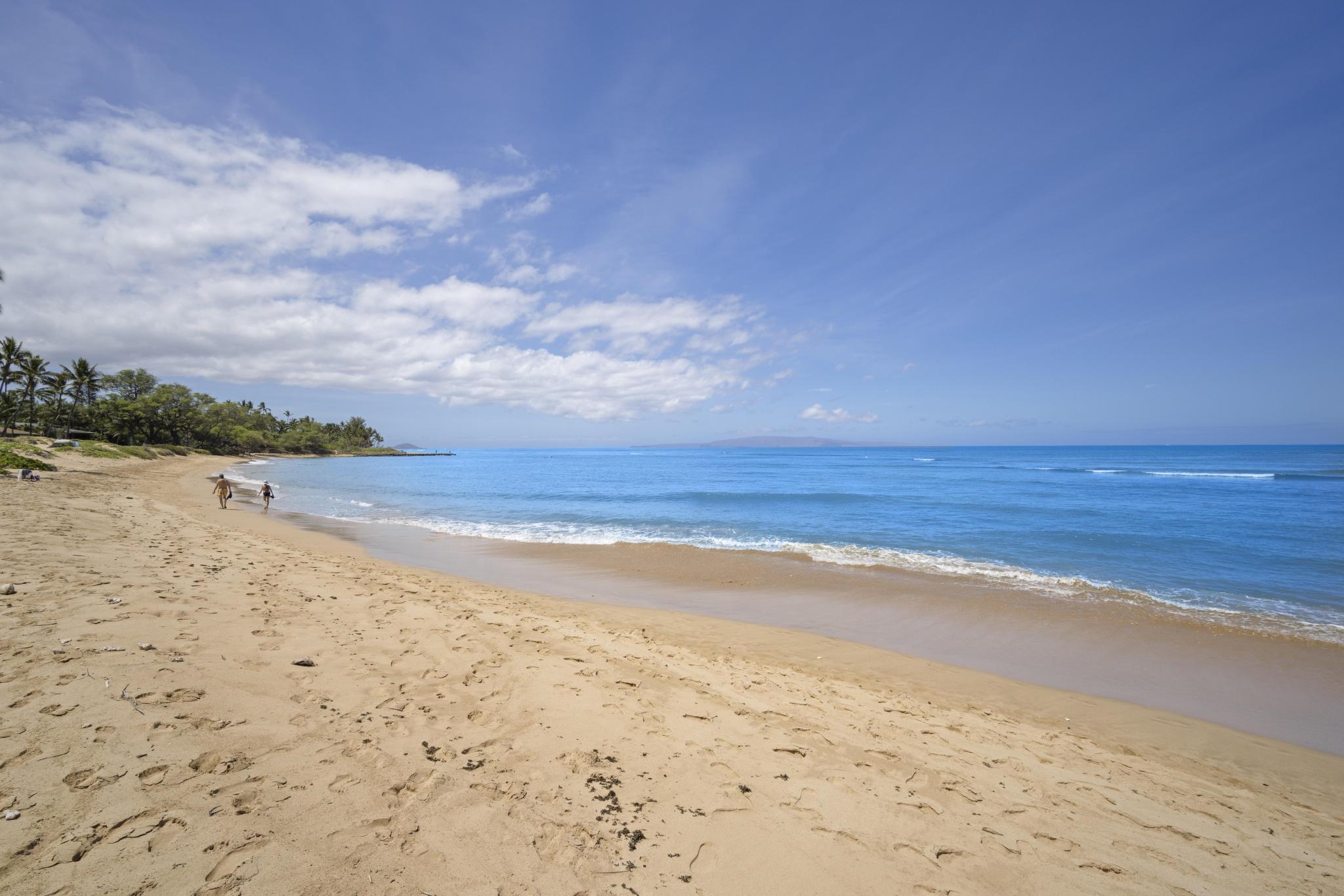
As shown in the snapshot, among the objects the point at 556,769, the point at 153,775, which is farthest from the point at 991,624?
the point at 153,775

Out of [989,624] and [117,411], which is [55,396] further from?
[989,624]

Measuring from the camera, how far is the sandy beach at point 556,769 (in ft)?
9.80

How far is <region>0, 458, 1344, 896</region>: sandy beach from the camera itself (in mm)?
2988

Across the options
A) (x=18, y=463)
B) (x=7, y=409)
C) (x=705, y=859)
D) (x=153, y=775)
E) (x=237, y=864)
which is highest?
(x=7, y=409)

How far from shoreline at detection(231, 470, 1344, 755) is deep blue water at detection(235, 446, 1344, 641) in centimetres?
156

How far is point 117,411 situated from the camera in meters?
68.2

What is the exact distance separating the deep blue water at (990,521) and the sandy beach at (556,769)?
29.5 feet

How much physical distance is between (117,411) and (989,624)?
101m

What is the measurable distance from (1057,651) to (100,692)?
13075 mm

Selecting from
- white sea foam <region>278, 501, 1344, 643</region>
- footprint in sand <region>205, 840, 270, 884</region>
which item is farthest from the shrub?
footprint in sand <region>205, 840, 270, 884</region>

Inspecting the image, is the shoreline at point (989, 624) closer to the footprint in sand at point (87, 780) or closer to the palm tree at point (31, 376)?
the footprint in sand at point (87, 780)

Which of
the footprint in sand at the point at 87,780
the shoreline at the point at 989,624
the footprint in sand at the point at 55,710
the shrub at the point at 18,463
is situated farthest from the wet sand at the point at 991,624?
the shrub at the point at 18,463

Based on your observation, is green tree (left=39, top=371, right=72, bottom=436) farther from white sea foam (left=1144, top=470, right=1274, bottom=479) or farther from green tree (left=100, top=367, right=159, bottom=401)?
white sea foam (left=1144, top=470, right=1274, bottom=479)

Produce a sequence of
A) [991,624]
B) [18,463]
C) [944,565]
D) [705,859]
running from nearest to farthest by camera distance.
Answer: [705,859]
[991,624]
[944,565]
[18,463]
